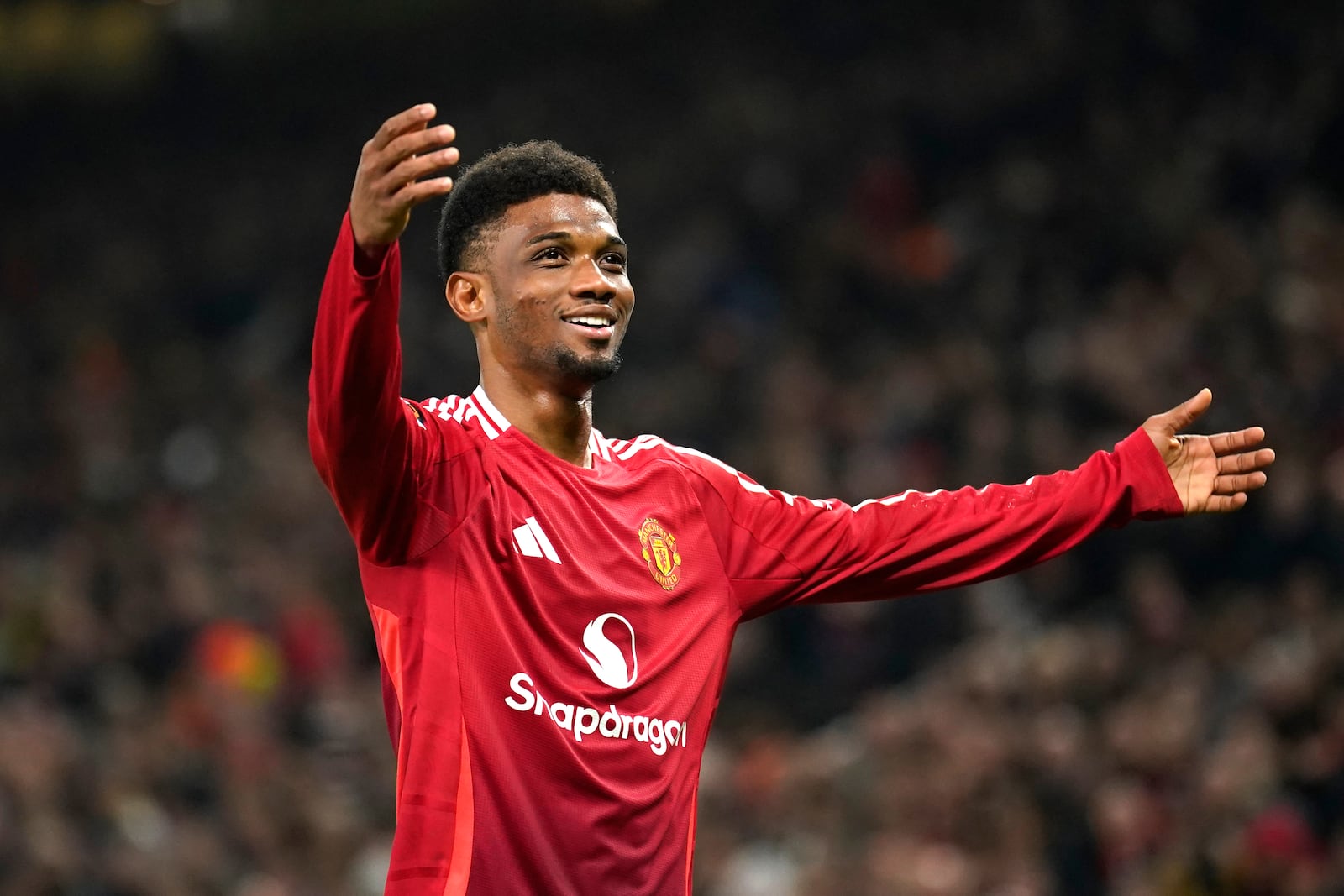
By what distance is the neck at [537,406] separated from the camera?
11.7 ft

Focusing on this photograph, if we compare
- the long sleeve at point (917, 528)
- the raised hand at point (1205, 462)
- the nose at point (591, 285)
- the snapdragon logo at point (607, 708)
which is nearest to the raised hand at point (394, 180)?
the nose at point (591, 285)

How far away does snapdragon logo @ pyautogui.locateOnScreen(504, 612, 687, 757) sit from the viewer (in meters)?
3.22

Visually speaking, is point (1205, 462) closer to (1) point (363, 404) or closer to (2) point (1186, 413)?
(2) point (1186, 413)

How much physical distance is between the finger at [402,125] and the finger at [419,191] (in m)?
0.09

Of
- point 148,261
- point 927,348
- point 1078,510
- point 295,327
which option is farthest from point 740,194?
point 1078,510

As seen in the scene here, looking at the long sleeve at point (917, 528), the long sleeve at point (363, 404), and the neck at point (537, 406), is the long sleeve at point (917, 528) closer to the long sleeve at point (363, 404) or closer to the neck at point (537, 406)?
the neck at point (537, 406)

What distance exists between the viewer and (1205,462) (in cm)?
374

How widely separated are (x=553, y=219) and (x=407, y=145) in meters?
0.75

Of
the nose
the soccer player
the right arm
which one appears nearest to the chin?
the soccer player

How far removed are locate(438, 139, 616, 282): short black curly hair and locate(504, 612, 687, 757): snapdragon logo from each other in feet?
2.85

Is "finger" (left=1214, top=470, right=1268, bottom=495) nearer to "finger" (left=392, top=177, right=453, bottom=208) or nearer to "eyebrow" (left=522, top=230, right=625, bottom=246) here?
"eyebrow" (left=522, top=230, right=625, bottom=246)

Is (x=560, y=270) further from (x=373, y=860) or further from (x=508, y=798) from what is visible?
(x=373, y=860)

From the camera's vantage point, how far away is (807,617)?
934cm

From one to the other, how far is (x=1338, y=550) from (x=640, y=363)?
552 centimetres
